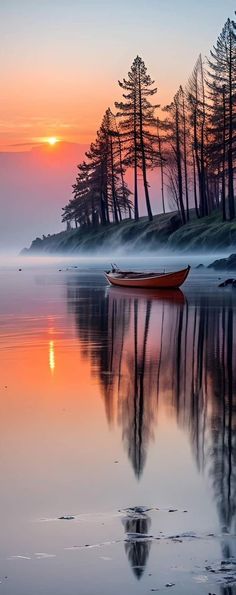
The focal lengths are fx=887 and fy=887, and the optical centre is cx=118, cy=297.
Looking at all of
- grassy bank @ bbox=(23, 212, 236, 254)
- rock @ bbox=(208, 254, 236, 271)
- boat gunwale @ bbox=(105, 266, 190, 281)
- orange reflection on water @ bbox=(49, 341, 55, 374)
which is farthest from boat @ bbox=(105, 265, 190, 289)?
grassy bank @ bbox=(23, 212, 236, 254)

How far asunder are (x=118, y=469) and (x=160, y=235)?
8035 centimetres

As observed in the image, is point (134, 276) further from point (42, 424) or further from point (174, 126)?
point (174, 126)

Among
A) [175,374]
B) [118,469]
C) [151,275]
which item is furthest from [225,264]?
[118,469]

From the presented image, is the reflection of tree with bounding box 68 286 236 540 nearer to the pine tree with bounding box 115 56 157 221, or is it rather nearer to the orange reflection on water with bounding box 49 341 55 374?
the orange reflection on water with bounding box 49 341 55 374

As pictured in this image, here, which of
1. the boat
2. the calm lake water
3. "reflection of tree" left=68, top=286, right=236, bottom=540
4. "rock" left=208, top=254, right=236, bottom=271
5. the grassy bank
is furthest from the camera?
the grassy bank

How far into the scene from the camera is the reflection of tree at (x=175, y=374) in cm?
972

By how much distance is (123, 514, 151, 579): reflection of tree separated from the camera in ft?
21.4

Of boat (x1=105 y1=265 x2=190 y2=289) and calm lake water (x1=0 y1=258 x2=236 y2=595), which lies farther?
boat (x1=105 y1=265 x2=190 y2=289)

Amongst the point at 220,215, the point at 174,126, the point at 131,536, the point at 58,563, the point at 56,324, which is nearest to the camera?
the point at 58,563

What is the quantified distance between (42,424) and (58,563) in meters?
4.87

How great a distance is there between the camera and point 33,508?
7793 mm

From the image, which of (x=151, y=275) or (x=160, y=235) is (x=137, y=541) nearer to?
(x=151, y=275)

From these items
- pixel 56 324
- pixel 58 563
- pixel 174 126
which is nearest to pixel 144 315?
pixel 56 324

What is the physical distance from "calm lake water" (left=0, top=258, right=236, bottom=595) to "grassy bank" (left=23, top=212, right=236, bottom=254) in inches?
2133
